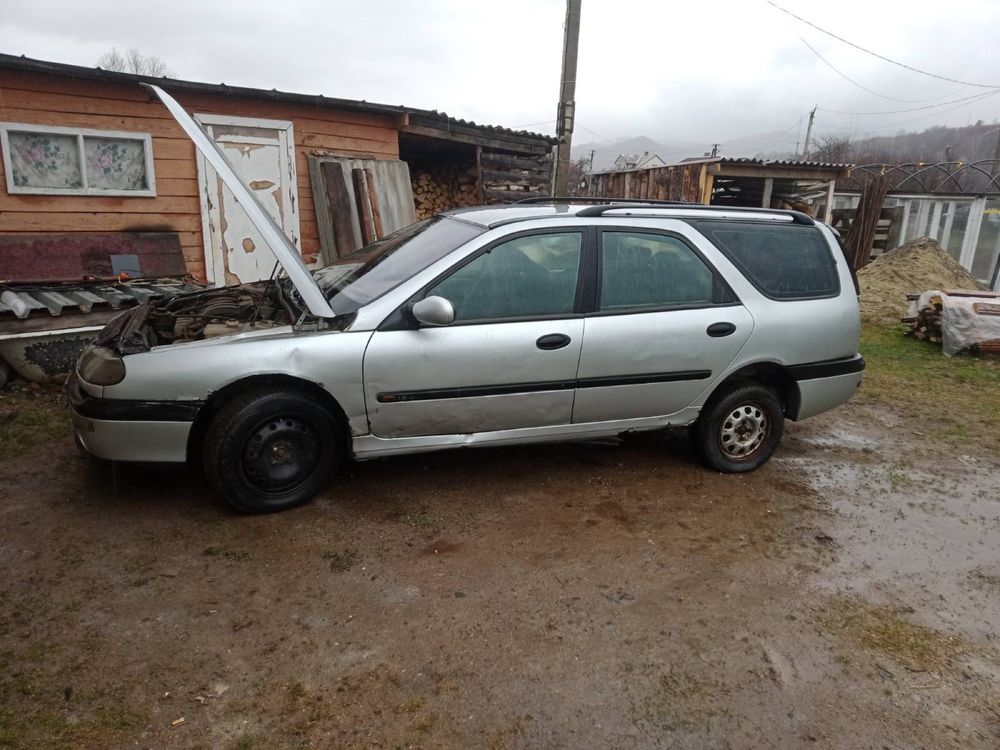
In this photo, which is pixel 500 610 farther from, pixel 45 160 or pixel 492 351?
pixel 45 160

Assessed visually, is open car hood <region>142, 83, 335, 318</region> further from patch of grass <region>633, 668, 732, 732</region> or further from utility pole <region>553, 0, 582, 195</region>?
utility pole <region>553, 0, 582, 195</region>

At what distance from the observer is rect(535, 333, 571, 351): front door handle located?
11.9ft

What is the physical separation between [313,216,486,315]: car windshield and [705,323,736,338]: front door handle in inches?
57.7

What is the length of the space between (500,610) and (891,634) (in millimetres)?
1668

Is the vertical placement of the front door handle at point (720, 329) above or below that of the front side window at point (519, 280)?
below

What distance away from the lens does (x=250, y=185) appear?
7926 millimetres

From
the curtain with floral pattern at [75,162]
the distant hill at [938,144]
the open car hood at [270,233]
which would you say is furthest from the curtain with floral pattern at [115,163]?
the distant hill at [938,144]

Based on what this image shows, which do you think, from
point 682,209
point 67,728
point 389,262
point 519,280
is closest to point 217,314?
point 389,262

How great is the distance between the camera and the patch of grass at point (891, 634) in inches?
106

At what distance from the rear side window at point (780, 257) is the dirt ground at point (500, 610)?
4.12ft

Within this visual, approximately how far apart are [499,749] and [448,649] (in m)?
0.51

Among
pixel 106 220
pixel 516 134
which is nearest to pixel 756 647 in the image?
pixel 106 220

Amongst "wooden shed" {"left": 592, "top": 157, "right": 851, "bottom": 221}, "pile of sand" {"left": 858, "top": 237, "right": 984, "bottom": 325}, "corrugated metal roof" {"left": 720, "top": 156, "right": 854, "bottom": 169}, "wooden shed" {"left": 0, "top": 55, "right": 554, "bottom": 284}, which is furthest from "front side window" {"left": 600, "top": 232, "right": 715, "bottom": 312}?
"corrugated metal roof" {"left": 720, "top": 156, "right": 854, "bottom": 169}

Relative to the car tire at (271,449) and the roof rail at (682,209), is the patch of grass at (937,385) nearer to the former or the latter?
the roof rail at (682,209)
